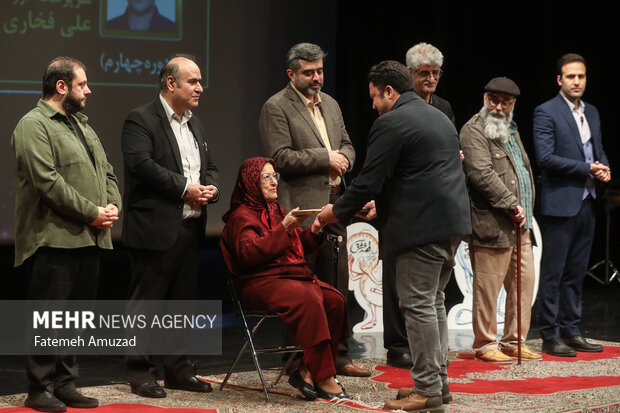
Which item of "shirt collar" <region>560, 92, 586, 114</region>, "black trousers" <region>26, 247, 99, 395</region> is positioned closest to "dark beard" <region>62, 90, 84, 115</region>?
"black trousers" <region>26, 247, 99, 395</region>

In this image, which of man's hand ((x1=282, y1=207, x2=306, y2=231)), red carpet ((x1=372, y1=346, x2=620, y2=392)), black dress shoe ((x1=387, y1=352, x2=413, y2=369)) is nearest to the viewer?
man's hand ((x1=282, y1=207, x2=306, y2=231))

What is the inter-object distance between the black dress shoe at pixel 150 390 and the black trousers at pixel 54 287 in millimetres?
356

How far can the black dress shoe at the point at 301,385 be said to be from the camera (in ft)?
14.2

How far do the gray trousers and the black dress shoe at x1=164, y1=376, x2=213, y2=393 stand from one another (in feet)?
3.39

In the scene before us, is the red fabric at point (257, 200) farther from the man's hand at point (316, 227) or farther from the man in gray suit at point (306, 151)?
the man in gray suit at point (306, 151)

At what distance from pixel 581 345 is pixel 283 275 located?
2173 mm

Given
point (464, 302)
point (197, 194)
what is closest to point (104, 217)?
point (197, 194)

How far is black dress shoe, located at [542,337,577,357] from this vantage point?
5.46 metres

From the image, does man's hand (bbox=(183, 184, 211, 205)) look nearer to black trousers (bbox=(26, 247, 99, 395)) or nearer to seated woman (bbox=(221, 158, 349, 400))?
seated woman (bbox=(221, 158, 349, 400))

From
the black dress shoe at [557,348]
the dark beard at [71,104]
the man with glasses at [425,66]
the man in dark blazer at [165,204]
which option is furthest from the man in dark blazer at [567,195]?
the dark beard at [71,104]

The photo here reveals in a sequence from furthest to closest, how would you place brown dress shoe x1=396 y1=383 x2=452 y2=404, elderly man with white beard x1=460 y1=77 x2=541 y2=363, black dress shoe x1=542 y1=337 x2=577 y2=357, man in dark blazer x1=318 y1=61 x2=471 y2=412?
1. black dress shoe x1=542 y1=337 x2=577 y2=357
2. elderly man with white beard x1=460 y1=77 x2=541 y2=363
3. brown dress shoe x1=396 y1=383 x2=452 y2=404
4. man in dark blazer x1=318 y1=61 x2=471 y2=412

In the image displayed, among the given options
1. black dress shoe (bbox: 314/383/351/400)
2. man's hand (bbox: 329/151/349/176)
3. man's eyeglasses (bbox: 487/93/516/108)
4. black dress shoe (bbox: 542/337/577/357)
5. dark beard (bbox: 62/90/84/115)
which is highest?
man's eyeglasses (bbox: 487/93/516/108)

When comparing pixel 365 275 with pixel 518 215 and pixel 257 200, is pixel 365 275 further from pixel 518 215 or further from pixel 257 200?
pixel 257 200

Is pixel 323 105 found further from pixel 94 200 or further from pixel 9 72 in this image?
pixel 9 72
